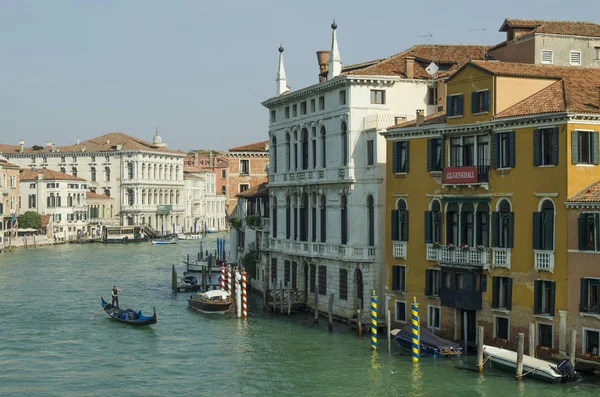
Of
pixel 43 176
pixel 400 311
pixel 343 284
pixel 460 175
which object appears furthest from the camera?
pixel 43 176

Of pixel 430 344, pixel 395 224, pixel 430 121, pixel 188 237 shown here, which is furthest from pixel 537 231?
pixel 188 237

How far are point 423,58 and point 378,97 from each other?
224 cm

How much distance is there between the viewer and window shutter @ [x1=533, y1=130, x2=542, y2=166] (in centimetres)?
2002

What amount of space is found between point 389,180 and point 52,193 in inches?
2171

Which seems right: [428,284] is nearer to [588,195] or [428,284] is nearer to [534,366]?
[534,366]

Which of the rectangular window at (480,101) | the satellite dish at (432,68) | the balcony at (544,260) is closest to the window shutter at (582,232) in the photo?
the balcony at (544,260)

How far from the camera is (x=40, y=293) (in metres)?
36.6

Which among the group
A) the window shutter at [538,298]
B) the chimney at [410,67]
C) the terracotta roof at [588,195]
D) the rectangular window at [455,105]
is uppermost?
the chimney at [410,67]

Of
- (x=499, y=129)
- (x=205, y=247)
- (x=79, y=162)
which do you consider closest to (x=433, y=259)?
(x=499, y=129)

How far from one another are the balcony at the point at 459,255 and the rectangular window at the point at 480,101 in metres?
2.96

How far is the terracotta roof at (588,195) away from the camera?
18.9 m

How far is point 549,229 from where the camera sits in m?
19.7

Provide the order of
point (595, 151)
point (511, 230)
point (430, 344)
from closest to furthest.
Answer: point (595, 151), point (511, 230), point (430, 344)

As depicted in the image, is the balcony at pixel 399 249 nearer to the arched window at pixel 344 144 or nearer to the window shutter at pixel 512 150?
the arched window at pixel 344 144
